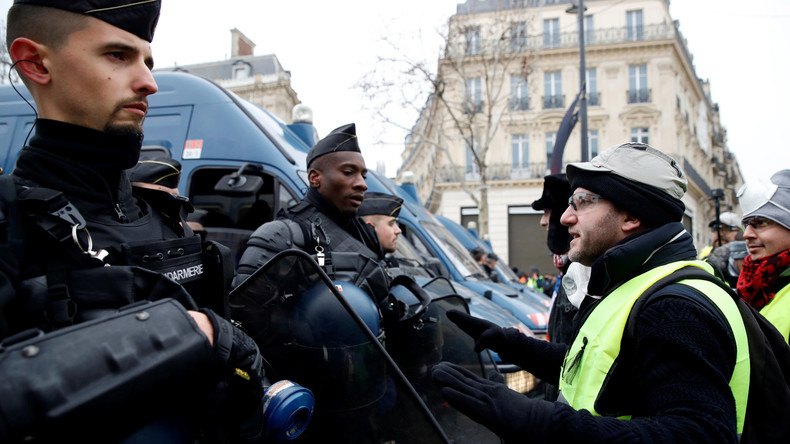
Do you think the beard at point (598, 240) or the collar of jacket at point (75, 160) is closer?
the collar of jacket at point (75, 160)

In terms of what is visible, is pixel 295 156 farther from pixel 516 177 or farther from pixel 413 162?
pixel 413 162

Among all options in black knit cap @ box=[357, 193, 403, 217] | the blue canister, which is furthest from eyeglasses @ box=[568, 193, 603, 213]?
black knit cap @ box=[357, 193, 403, 217]

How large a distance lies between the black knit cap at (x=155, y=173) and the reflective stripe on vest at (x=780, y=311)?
339cm

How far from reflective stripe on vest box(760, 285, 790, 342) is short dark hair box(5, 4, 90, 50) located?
298 centimetres

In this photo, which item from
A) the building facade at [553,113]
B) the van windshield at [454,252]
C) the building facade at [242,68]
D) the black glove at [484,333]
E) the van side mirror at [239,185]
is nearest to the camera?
the black glove at [484,333]

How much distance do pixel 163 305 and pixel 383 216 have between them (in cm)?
325

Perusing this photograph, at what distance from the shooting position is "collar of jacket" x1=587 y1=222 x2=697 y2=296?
5.22 feet

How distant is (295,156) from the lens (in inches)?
176

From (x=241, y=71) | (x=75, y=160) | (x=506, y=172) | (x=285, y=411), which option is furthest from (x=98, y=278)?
(x=241, y=71)

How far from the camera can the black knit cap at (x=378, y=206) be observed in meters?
4.22

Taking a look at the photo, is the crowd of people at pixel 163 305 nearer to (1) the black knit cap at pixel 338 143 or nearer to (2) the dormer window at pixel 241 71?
(1) the black knit cap at pixel 338 143

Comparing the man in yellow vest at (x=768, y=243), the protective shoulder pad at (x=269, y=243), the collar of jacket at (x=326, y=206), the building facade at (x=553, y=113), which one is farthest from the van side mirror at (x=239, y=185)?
the building facade at (x=553, y=113)

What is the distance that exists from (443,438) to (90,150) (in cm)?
123

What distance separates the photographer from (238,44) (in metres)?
38.7
